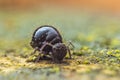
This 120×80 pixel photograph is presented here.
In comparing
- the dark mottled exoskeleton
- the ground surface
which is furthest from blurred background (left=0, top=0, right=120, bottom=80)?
the dark mottled exoskeleton

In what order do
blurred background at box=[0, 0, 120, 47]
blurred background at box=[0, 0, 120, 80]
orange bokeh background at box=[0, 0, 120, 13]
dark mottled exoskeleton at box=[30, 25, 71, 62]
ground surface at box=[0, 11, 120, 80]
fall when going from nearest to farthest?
ground surface at box=[0, 11, 120, 80]
blurred background at box=[0, 0, 120, 80]
dark mottled exoskeleton at box=[30, 25, 71, 62]
blurred background at box=[0, 0, 120, 47]
orange bokeh background at box=[0, 0, 120, 13]

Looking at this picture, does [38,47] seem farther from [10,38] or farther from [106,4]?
[106,4]

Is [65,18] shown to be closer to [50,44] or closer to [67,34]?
[67,34]

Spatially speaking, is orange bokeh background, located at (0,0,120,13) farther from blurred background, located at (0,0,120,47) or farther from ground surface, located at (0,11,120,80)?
ground surface, located at (0,11,120,80)

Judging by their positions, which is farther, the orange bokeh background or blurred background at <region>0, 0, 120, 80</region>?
the orange bokeh background

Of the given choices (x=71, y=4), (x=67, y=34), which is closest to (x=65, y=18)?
(x=67, y=34)

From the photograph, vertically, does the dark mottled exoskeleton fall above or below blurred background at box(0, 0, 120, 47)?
below

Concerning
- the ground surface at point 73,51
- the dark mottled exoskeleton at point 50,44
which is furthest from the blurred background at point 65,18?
A: the dark mottled exoskeleton at point 50,44
